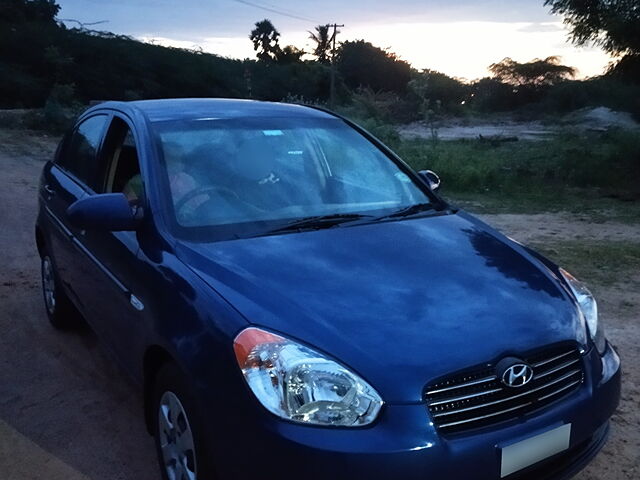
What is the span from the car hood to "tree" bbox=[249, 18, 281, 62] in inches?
2850

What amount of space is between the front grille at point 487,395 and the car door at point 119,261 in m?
1.37

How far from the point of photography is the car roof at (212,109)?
12.0ft

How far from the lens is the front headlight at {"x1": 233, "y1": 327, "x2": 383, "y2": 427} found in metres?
2.13

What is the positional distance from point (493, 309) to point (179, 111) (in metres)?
2.04

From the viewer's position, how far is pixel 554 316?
8.38 ft

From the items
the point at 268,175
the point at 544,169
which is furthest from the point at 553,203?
the point at 268,175

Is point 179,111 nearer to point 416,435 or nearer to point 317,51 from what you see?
point 416,435

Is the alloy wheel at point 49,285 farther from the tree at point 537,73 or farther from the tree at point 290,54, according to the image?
the tree at point 290,54

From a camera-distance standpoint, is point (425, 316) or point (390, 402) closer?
point (390, 402)

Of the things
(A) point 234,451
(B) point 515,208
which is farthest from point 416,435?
(B) point 515,208

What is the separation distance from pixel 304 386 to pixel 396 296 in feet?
1.73

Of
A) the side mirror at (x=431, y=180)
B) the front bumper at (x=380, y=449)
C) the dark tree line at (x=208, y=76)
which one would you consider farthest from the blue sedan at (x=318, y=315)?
the dark tree line at (x=208, y=76)

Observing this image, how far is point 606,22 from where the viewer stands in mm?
11836

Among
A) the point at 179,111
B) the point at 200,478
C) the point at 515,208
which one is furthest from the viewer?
the point at 515,208
